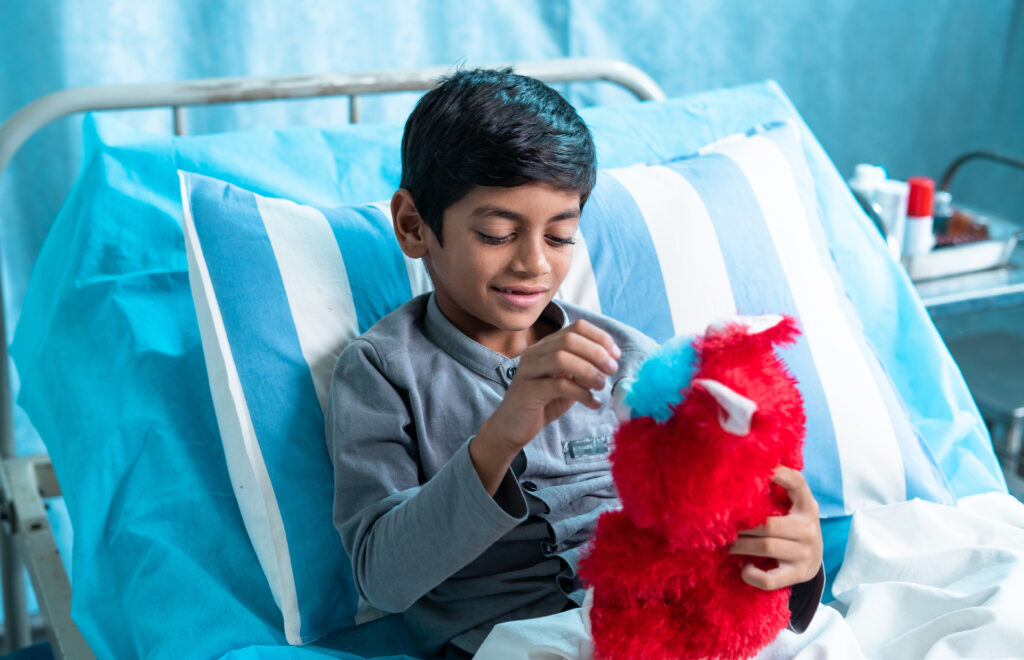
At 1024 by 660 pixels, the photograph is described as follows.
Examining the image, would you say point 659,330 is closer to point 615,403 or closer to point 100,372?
point 615,403

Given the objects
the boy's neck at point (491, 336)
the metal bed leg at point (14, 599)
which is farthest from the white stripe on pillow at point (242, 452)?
the metal bed leg at point (14, 599)

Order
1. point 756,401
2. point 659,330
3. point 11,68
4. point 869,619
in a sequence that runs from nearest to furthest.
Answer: point 756,401 < point 869,619 < point 659,330 < point 11,68

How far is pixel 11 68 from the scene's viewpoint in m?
1.59

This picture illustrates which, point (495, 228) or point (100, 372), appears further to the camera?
point (100, 372)

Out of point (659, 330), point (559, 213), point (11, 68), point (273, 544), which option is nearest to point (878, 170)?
point (659, 330)

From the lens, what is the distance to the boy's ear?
967 millimetres

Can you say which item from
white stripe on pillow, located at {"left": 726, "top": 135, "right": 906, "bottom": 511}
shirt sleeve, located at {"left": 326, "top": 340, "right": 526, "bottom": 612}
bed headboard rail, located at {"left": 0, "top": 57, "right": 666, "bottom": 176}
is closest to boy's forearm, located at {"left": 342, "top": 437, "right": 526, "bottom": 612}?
shirt sleeve, located at {"left": 326, "top": 340, "right": 526, "bottom": 612}

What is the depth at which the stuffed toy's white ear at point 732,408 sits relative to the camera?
0.61 m

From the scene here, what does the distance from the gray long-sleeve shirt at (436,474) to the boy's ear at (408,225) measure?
0.06m

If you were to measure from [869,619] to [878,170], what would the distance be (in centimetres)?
109

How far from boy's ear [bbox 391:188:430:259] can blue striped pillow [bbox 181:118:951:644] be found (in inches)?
5.5

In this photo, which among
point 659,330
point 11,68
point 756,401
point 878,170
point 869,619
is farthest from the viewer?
point 878,170

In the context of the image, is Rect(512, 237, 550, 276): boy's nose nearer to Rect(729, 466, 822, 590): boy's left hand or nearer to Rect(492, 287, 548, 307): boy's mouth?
Rect(492, 287, 548, 307): boy's mouth

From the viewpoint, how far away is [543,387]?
0.73 meters
